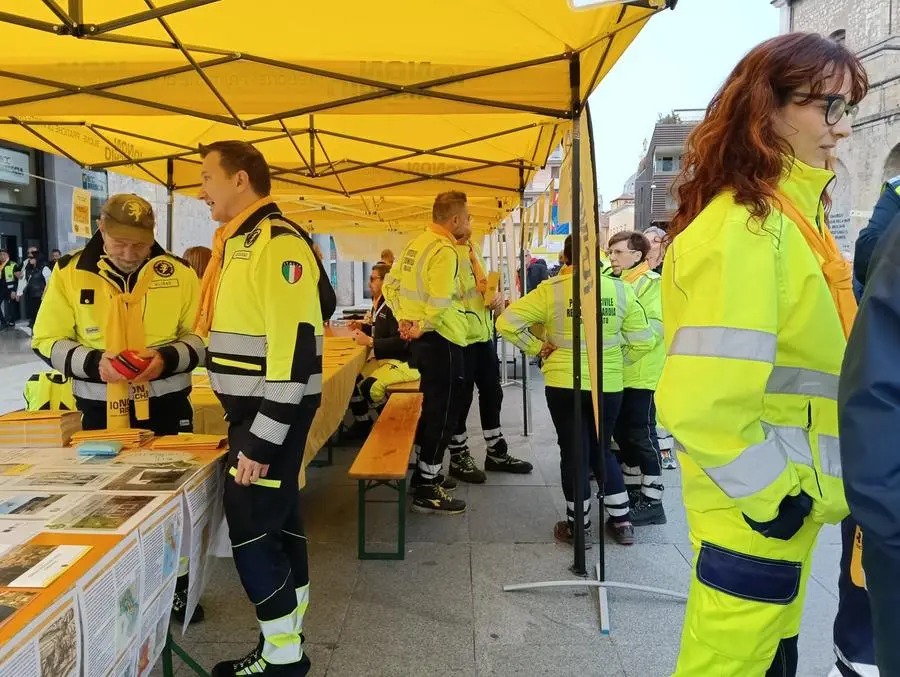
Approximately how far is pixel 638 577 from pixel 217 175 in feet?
9.16

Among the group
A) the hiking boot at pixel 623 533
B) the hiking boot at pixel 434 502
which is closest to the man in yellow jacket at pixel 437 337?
the hiking boot at pixel 434 502

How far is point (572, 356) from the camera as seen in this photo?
11.1 feet

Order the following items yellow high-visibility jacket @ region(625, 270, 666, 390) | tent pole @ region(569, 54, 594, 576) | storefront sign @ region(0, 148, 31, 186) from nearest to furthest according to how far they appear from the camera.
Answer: tent pole @ region(569, 54, 594, 576) < yellow high-visibility jacket @ region(625, 270, 666, 390) < storefront sign @ region(0, 148, 31, 186)

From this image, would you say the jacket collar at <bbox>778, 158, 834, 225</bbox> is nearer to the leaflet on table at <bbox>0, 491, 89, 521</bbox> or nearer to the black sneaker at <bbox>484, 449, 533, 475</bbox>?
the leaflet on table at <bbox>0, 491, 89, 521</bbox>

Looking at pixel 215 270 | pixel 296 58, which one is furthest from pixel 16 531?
pixel 296 58

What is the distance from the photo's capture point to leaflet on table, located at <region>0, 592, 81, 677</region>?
3.63 ft

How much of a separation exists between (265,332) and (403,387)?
3784mm

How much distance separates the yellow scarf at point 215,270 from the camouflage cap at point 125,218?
1.98 feet

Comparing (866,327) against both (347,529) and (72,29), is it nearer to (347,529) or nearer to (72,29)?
(72,29)

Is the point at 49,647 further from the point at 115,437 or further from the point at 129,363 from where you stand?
the point at 129,363

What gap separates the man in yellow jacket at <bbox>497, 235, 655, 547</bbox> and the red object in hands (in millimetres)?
1998

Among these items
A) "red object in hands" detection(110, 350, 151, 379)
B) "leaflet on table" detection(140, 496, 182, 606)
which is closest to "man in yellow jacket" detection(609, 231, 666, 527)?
"red object in hands" detection(110, 350, 151, 379)

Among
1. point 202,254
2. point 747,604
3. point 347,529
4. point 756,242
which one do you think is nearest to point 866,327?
point 756,242

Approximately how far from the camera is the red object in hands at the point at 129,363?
8.23ft
